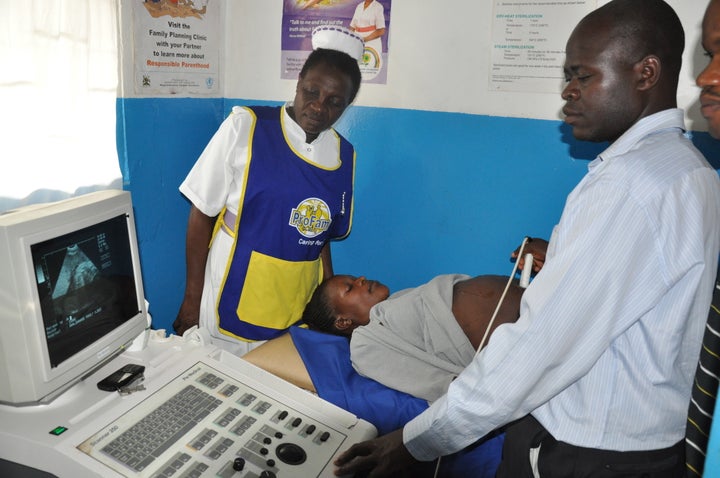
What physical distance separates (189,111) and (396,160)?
906 mm

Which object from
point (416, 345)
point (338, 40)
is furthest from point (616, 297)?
point (338, 40)

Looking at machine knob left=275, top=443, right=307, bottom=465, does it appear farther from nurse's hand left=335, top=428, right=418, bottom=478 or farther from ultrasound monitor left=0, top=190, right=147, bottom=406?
ultrasound monitor left=0, top=190, right=147, bottom=406

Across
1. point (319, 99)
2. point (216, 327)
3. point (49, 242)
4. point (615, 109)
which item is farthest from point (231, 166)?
point (615, 109)

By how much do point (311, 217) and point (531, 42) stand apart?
1.02 meters

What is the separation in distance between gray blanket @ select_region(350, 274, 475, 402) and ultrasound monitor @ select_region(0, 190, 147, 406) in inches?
29.5

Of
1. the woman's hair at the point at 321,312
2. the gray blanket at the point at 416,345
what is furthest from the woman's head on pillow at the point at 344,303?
the gray blanket at the point at 416,345

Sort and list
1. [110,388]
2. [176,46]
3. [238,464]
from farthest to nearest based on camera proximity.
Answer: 1. [176,46]
2. [110,388]
3. [238,464]

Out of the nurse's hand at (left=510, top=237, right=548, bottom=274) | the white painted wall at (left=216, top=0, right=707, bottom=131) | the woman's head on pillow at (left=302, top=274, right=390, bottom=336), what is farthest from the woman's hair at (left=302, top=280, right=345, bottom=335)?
the white painted wall at (left=216, top=0, right=707, bottom=131)

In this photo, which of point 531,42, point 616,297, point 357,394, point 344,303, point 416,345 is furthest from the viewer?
point 344,303

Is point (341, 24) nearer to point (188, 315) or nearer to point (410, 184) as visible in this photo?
point (410, 184)

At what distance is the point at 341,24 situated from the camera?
234 centimetres

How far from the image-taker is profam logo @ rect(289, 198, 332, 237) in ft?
6.86

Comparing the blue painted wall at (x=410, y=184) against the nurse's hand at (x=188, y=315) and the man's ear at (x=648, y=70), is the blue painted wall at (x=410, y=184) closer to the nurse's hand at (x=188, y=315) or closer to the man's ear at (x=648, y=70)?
the nurse's hand at (x=188, y=315)

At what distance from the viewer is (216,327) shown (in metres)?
2.18
